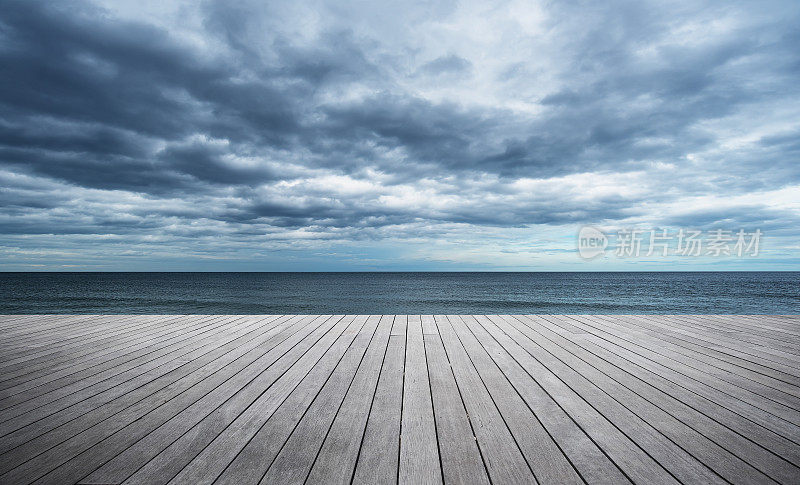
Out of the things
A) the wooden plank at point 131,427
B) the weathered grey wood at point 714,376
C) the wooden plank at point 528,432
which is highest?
the weathered grey wood at point 714,376

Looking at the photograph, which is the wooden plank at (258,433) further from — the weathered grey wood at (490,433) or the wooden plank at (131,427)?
the weathered grey wood at (490,433)

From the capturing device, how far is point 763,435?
1.83 meters

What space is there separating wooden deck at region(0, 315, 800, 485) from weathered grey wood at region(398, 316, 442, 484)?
11 millimetres

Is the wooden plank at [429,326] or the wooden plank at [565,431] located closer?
the wooden plank at [565,431]

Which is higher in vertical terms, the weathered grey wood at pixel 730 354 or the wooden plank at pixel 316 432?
the weathered grey wood at pixel 730 354

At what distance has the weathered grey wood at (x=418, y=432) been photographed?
149 centimetres

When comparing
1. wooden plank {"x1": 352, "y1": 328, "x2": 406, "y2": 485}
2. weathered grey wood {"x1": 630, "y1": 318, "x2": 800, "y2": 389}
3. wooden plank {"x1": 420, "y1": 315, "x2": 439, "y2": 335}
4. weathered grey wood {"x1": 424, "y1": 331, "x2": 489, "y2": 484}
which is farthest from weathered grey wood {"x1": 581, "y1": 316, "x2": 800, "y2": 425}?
wooden plank {"x1": 352, "y1": 328, "x2": 406, "y2": 485}

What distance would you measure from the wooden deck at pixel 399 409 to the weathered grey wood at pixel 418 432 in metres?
0.01

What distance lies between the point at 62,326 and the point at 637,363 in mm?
6499

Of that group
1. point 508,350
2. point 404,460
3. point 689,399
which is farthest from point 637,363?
point 404,460

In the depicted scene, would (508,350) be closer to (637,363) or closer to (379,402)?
(637,363)

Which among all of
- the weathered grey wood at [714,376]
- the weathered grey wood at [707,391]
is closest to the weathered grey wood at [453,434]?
the weathered grey wood at [707,391]

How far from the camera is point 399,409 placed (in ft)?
A: 7.00

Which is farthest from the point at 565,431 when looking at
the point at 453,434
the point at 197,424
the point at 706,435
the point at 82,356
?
the point at 82,356
